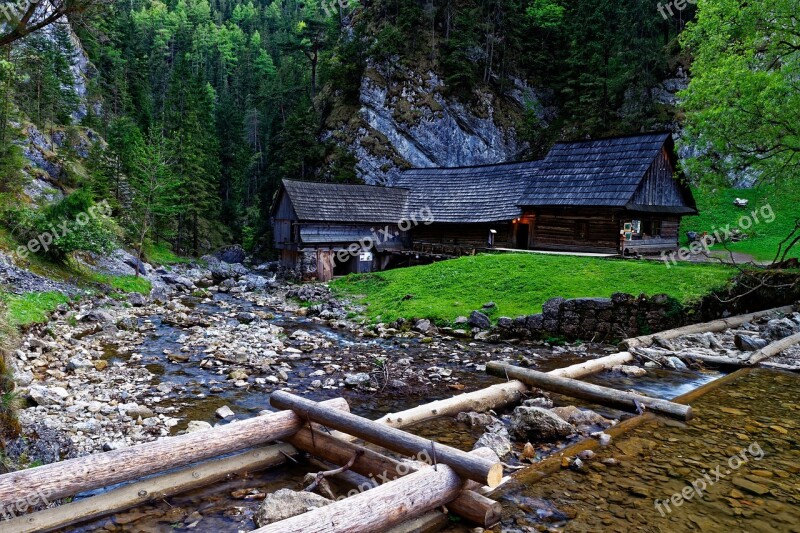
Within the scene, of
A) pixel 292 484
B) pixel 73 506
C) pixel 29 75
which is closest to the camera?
pixel 73 506

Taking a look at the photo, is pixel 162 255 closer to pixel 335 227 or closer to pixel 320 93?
pixel 335 227

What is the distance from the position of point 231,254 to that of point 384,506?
136 ft

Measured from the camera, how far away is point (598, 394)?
9.60 meters

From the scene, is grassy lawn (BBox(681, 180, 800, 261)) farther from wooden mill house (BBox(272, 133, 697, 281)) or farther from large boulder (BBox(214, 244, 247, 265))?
large boulder (BBox(214, 244, 247, 265))

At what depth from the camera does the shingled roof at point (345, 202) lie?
32.7 metres

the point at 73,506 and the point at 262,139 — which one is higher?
the point at 262,139

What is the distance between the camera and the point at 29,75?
37.8 meters

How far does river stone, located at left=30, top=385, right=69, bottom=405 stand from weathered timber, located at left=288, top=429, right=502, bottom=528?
5.44 m

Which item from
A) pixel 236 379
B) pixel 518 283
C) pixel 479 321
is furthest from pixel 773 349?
pixel 236 379

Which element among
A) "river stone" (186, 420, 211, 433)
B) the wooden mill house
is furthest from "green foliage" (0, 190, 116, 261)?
"river stone" (186, 420, 211, 433)

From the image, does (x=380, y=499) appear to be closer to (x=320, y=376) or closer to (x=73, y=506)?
(x=73, y=506)

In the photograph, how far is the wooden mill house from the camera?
2738 cm

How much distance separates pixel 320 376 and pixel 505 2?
53011 mm

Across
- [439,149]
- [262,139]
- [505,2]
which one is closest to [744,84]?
[439,149]
